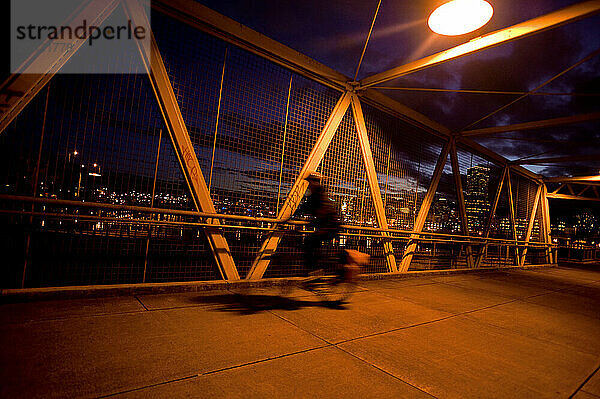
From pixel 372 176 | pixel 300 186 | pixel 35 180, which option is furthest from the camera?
pixel 372 176

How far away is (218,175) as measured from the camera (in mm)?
→ 5090

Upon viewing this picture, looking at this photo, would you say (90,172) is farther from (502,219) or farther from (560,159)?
(560,159)

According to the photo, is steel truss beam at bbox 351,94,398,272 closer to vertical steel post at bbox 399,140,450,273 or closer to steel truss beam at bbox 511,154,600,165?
vertical steel post at bbox 399,140,450,273

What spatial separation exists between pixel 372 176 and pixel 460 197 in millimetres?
4922

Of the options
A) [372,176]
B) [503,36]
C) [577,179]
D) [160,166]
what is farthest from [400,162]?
[577,179]

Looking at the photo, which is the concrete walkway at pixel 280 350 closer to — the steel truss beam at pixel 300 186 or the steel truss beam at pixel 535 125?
the steel truss beam at pixel 300 186

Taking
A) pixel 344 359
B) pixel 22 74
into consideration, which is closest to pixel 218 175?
pixel 22 74

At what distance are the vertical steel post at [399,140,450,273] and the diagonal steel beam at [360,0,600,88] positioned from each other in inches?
162

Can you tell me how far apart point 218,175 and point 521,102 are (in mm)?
8945

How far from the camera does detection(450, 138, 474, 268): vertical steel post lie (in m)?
10.4

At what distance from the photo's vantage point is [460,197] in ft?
35.4

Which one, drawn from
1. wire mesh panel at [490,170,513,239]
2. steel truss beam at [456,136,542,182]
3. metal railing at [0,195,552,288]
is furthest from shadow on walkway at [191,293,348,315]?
wire mesh panel at [490,170,513,239]

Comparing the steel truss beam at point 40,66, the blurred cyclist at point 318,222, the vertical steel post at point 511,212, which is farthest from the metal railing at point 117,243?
the vertical steel post at point 511,212

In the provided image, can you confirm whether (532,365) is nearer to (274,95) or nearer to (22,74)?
(274,95)
